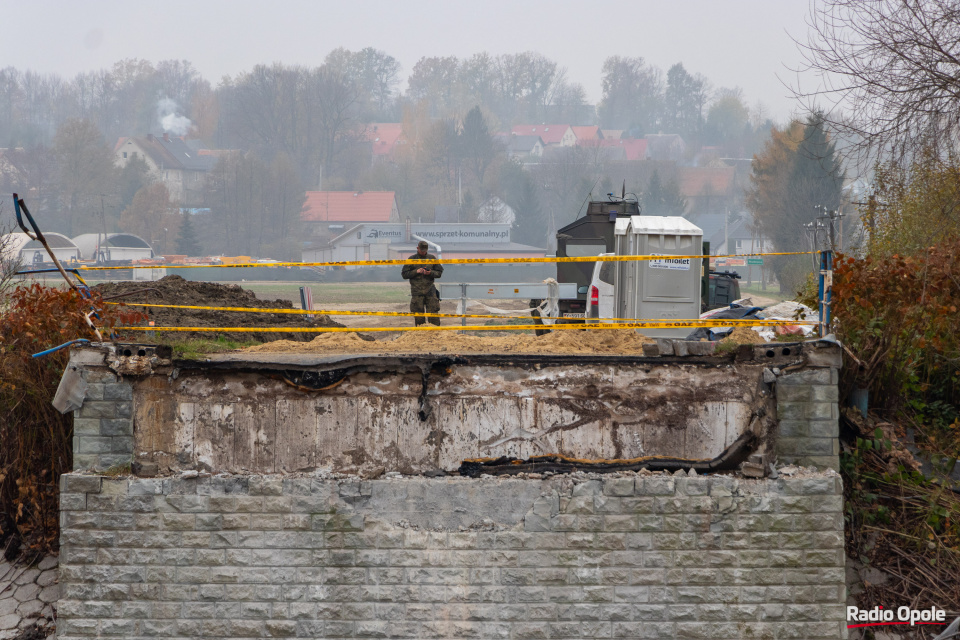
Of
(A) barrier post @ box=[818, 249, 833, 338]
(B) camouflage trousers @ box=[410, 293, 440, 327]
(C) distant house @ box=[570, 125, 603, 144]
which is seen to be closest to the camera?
(A) barrier post @ box=[818, 249, 833, 338]

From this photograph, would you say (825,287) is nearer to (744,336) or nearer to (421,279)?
(744,336)

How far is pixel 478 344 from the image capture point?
10.6 meters

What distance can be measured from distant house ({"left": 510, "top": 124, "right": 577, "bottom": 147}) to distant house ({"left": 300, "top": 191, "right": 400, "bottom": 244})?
140ft

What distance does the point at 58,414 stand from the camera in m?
7.38

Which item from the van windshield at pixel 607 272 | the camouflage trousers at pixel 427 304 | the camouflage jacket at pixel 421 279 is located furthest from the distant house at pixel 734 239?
the camouflage jacket at pixel 421 279

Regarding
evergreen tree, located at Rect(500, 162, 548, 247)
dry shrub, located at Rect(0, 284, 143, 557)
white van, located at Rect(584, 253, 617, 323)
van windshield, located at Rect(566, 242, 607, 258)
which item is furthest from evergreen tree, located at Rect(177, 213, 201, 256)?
dry shrub, located at Rect(0, 284, 143, 557)

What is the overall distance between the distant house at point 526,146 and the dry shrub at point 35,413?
352 feet

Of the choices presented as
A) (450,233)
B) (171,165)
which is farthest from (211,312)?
(171,165)

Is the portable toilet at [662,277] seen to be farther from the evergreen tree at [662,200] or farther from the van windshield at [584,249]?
the evergreen tree at [662,200]

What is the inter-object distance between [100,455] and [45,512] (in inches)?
63.3

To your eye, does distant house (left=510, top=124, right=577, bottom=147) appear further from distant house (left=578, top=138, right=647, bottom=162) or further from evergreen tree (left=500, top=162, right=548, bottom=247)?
evergreen tree (left=500, top=162, right=548, bottom=247)

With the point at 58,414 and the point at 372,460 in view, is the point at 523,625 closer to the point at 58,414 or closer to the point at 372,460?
the point at 372,460
